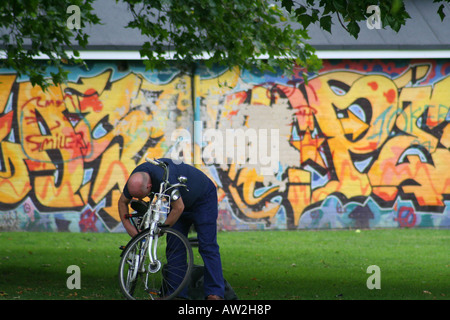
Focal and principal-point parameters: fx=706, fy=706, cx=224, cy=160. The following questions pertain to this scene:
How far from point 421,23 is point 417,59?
35.0 inches

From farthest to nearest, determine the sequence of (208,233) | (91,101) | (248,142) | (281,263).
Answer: (248,142) → (91,101) → (281,263) → (208,233)

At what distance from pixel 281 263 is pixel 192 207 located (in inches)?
160

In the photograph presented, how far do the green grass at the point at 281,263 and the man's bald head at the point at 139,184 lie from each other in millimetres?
1576

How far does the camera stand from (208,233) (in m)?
7.06

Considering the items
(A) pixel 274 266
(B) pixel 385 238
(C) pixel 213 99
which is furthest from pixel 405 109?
(A) pixel 274 266

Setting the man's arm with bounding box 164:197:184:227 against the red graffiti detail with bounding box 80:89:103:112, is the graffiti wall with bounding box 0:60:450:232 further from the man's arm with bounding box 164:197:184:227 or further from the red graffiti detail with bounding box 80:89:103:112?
the man's arm with bounding box 164:197:184:227

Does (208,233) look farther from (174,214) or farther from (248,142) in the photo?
(248,142)

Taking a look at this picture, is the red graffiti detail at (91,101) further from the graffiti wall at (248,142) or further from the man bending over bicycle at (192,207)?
the man bending over bicycle at (192,207)

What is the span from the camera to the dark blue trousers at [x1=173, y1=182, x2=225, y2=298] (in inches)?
270

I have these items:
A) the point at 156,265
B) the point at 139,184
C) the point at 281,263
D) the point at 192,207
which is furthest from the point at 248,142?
the point at 139,184

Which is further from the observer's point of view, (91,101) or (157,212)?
(91,101)

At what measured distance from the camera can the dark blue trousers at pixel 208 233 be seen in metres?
6.86

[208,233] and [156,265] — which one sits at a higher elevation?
[208,233]

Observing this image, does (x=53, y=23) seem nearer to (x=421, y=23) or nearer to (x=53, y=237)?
(x=53, y=237)
